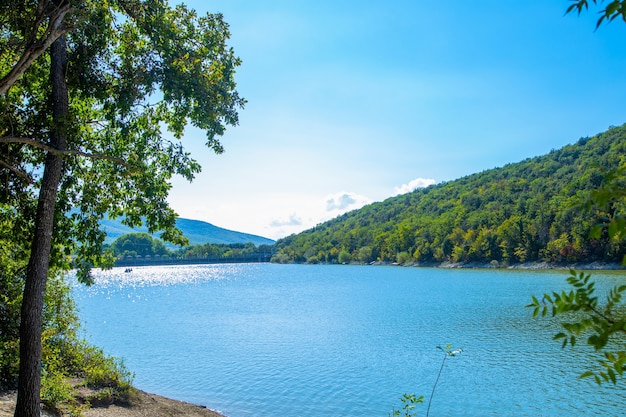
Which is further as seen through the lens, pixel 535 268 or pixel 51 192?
pixel 535 268

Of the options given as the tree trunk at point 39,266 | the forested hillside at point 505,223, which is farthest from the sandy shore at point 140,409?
the forested hillside at point 505,223

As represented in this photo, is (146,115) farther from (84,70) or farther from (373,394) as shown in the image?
(373,394)

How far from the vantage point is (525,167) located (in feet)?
557

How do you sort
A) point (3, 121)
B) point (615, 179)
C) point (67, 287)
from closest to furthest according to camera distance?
point (615, 179) → point (3, 121) → point (67, 287)

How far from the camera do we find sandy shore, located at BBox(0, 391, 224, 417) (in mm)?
9201

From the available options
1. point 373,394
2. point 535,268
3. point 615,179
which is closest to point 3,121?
point 615,179

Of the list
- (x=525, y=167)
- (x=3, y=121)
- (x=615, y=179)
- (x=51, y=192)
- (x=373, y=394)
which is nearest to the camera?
(x=615, y=179)

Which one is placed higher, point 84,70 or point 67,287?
point 84,70

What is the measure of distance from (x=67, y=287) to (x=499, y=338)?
73.6 ft

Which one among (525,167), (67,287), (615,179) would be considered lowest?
(67,287)

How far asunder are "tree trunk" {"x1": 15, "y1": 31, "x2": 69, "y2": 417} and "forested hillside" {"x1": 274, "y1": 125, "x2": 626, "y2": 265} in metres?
72.3

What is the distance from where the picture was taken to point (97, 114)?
976 cm

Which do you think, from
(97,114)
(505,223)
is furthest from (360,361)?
(505,223)

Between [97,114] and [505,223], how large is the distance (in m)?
115
